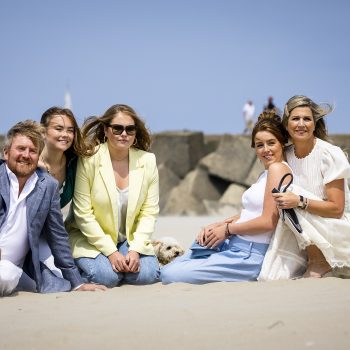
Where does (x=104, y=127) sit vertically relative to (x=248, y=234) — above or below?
above

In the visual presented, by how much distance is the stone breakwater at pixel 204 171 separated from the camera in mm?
14000

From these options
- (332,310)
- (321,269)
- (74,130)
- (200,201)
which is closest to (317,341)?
(332,310)

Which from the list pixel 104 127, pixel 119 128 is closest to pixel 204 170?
pixel 104 127

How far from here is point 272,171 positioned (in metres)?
4.23

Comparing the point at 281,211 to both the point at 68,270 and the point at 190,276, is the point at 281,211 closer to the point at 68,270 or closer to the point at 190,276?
the point at 190,276

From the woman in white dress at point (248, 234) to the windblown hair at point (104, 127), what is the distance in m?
0.96

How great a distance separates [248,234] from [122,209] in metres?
1.04

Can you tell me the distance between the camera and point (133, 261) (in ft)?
14.7

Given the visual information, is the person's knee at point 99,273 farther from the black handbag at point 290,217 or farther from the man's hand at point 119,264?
the black handbag at point 290,217

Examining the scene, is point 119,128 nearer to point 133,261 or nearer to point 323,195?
point 133,261

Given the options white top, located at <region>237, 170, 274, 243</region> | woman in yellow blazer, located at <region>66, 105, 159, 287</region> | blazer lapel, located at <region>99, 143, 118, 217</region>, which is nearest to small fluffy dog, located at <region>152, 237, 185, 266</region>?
woman in yellow blazer, located at <region>66, 105, 159, 287</region>

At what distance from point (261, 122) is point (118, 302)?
176 centimetres

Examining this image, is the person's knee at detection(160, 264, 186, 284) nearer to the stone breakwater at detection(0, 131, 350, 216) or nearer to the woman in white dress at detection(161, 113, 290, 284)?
the woman in white dress at detection(161, 113, 290, 284)

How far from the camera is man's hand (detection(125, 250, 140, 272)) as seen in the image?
4.48 metres
